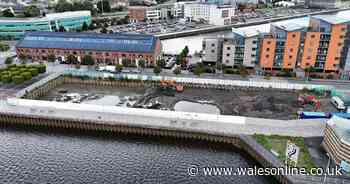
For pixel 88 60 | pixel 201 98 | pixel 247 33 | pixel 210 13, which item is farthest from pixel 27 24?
pixel 201 98

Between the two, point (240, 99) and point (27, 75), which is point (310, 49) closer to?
point (240, 99)

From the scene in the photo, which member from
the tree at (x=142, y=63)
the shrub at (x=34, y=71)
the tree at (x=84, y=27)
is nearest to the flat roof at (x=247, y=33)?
the tree at (x=142, y=63)

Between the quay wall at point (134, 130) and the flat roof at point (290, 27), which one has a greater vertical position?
the flat roof at point (290, 27)

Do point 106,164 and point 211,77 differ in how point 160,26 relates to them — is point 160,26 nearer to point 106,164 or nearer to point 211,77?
point 211,77

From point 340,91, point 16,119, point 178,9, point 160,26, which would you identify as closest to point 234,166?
point 340,91

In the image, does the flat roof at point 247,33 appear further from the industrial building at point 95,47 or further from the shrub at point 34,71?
the shrub at point 34,71

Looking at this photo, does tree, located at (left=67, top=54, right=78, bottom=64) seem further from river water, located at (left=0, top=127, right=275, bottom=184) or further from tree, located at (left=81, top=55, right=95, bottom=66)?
river water, located at (left=0, top=127, right=275, bottom=184)
